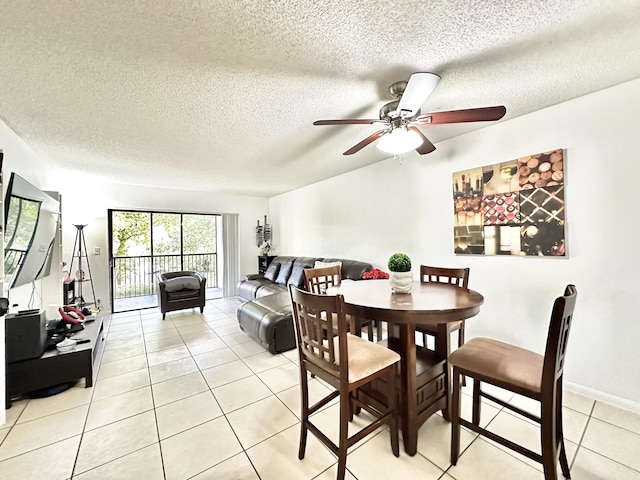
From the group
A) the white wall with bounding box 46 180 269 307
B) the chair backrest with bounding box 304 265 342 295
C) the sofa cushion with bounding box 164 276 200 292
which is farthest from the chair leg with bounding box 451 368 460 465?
the white wall with bounding box 46 180 269 307

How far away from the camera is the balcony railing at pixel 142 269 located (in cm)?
616

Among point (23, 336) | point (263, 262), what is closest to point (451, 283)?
point (23, 336)

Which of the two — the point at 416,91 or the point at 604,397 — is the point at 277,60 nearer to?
the point at 416,91

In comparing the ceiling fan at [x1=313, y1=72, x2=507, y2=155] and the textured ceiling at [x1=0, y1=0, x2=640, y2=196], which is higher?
the textured ceiling at [x1=0, y1=0, x2=640, y2=196]

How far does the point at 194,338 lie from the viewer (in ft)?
11.5

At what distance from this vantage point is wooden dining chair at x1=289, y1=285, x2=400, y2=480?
4.36 feet

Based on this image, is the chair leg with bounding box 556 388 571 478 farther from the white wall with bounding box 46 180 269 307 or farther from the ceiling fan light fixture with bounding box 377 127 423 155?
the white wall with bounding box 46 180 269 307

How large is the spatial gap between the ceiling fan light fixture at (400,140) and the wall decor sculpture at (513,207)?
1112 mm

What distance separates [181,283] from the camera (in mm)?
4488

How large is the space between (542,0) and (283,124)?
1876 mm

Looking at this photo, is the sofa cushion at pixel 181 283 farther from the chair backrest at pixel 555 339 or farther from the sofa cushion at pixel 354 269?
the chair backrest at pixel 555 339

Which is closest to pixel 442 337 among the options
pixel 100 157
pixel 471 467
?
pixel 471 467

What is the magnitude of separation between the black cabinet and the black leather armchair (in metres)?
1.70

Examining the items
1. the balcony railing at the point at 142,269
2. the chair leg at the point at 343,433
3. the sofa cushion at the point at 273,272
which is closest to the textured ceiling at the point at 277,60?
the chair leg at the point at 343,433
